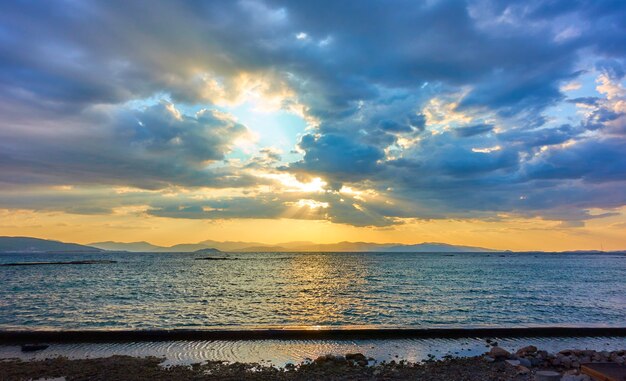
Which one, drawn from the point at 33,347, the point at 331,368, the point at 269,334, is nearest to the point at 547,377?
the point at 331,368

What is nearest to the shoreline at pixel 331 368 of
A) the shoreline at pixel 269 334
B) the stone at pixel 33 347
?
the stone at pixel 33 347

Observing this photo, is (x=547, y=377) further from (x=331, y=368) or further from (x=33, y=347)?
(x=33, y=347)

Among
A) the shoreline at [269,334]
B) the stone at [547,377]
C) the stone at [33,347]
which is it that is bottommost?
the stone at [33,347]

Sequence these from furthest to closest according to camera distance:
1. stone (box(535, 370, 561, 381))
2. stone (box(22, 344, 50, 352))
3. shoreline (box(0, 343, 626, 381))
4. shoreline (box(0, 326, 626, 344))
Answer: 1. shoreline (box(0, 326, 626, 344))
2. stone (box(22, 344, 50, 352))
3. shoreline (box(0, 343, 626, 381))
4. stone (box(535, 370, 561, 381))

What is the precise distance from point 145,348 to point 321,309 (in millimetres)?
17427

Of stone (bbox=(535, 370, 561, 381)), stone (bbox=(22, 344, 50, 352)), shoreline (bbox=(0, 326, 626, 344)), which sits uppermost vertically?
stone (bbox=(535, 370, 561, 381))

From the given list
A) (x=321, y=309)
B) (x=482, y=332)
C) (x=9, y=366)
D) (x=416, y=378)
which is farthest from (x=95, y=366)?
(x=321, y=309)

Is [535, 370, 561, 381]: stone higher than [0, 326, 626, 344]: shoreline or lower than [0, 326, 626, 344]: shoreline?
higher

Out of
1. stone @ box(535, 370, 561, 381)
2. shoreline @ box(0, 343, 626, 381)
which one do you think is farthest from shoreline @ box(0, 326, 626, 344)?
stone @ box(535, 370, 561, 381)

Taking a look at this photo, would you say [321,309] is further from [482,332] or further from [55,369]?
[55,369]

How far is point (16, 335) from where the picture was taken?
19.5m

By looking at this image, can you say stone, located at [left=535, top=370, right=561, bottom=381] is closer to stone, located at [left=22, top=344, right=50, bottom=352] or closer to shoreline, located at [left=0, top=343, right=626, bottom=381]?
shoreline, located at [left=0, top=343, right=626, bottom=381]

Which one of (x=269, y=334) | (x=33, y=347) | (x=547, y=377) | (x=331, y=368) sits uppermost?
(x=547, y=377)

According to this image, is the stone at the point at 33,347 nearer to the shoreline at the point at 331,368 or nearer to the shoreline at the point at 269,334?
the shoreline at the point at 269,334
